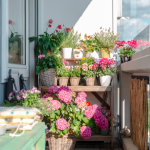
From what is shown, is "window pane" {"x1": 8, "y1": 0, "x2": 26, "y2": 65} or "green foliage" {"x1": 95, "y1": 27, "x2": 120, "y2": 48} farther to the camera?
"green foliage" {"x1": 95, "y1": 27, "x2": 120, "y2": 48}

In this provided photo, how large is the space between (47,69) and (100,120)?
1065 millimetres

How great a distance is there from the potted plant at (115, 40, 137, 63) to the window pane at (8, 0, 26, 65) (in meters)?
1.46

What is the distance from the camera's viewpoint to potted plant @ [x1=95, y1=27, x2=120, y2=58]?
3146mm

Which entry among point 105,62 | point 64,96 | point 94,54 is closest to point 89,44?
point 94,54

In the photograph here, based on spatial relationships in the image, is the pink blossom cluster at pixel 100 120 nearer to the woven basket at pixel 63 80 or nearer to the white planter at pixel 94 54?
the woven basket at pixel 63 80

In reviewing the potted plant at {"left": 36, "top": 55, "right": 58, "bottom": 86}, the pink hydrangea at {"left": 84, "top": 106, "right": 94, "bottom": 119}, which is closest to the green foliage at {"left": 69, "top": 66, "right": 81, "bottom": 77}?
the potted plant at {"left": 36, "top": 55, "right": 58, "bottom": 86}

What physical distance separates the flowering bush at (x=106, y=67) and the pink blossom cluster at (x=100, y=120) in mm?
626

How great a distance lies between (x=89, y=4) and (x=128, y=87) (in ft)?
5.15

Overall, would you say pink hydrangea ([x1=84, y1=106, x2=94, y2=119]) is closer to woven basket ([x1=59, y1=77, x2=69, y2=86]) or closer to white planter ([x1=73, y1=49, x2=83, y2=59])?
woven basket ([x1=59, y1=77, x2=69, y2=86])

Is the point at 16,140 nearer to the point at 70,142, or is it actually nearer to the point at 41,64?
the point at 70,142

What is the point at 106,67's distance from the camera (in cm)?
294

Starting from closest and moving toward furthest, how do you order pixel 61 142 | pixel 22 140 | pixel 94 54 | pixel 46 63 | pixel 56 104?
pixel 22 140
pixel 56 104
pixel 61 142
pixel 46 63
pixel 94 54

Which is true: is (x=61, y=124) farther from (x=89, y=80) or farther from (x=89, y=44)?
(x=89, y=44)

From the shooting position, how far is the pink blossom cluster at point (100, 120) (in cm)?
267
